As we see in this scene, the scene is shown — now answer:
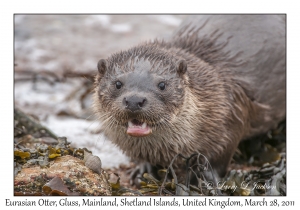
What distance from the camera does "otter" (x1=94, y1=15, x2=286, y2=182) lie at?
11.2 ft

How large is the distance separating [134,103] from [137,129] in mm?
226

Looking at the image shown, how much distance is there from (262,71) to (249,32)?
0.38 meters

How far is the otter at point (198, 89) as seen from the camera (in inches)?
135

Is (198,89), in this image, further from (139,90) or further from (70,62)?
(70,62)

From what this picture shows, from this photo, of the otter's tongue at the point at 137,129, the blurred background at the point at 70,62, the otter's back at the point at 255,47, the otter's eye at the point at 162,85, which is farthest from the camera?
the blurred background at the point at 70,62

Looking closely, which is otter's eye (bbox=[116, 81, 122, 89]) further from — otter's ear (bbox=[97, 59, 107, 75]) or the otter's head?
otter's ear (bbox=[97, 59, 107, 75])

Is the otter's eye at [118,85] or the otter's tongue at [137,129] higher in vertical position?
the otter's eye at [118,85]

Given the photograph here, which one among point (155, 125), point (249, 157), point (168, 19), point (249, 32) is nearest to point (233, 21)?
point (249, 32)

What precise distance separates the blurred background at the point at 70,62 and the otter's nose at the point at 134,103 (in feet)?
4.60

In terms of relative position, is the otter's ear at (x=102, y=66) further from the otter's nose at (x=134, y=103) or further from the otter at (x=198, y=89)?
the otter's nose at (x=134, y=103)

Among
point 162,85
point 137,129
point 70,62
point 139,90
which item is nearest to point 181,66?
point 162,85

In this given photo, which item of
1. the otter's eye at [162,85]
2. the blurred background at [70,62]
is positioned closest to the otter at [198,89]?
the otter's eye at [162,85]

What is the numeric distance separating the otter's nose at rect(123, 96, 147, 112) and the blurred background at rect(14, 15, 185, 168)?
1.40 meters

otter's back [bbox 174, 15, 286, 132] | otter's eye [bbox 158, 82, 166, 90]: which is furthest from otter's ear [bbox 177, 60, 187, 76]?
otter's back [bbox 174, 15, 286, 132]
